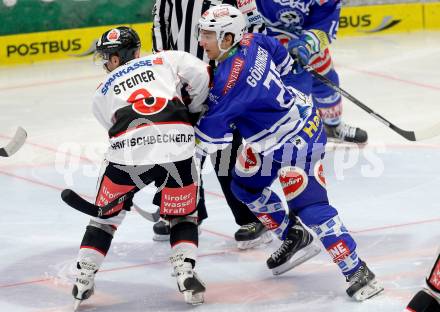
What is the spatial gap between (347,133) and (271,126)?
235cm

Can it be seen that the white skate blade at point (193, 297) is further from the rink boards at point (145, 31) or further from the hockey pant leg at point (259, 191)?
the rink boards at point (145, 31)

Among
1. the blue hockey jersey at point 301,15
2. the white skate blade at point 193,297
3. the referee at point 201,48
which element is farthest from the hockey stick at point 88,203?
the blue hockey jersey at point 301,15

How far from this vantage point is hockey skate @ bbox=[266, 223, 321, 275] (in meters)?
4.41

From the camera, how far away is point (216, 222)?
5.19 metres

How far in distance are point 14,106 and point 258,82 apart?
3863 mm

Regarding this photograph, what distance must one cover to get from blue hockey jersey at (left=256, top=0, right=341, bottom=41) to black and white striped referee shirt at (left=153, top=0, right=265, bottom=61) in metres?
0.78

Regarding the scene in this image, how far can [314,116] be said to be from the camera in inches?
170

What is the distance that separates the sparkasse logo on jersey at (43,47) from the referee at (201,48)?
404cm

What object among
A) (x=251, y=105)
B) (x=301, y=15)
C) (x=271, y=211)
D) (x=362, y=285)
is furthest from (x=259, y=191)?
(x=301, y=15)

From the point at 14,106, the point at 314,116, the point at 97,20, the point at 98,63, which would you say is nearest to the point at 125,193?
the point at 98,63

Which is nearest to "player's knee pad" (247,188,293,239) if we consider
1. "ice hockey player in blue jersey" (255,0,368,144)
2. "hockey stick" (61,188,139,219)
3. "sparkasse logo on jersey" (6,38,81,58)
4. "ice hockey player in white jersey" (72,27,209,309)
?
"ice hockey player in white jersey" (72,27,209,309)

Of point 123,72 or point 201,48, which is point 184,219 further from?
point 201,48

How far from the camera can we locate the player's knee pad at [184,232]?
4.10 m

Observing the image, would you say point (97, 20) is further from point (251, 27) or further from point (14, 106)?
point (251, 27)
